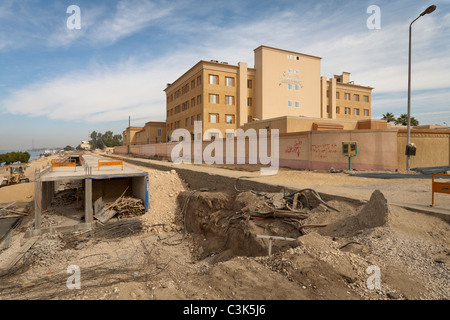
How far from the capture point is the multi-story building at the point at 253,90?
32781 millimetres

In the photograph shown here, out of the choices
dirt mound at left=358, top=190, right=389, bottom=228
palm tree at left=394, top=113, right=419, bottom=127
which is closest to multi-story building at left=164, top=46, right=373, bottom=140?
palm tree at left=394, top=113, right=419, bottom=127

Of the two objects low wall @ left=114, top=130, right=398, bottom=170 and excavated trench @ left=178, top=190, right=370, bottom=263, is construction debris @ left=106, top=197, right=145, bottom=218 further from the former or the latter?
low wall @ left=114, top=130, right=398, bottom=170

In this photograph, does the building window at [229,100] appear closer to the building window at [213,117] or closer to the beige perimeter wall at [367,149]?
the building window at [213,117]

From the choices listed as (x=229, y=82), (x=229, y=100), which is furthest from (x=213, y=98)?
(x=229, y=82)

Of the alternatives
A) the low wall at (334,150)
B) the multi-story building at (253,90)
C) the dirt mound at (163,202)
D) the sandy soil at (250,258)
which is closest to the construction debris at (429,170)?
the low wall at (334,150)

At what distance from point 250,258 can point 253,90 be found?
104ft

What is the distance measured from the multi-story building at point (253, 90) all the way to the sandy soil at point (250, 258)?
22625 millimetres

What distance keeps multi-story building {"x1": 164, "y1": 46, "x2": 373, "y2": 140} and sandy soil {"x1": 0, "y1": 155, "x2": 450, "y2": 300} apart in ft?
74.2

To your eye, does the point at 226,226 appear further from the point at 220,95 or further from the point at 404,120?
the point at 404,120

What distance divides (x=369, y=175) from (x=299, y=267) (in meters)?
10.8

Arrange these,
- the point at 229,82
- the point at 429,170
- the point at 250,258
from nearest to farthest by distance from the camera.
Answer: the point at 250,258 → the point at 429,170 → the point at 229,82

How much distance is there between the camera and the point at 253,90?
1356 inches

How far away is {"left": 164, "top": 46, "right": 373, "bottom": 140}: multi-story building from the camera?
32.8m
